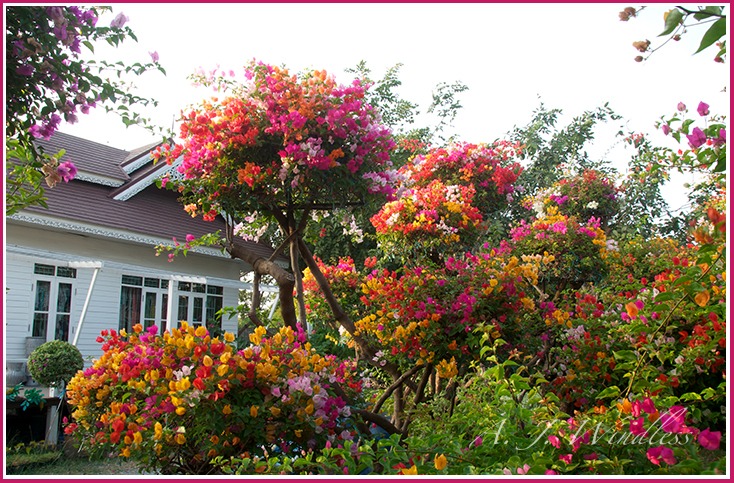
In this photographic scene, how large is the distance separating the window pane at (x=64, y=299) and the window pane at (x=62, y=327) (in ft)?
0.28

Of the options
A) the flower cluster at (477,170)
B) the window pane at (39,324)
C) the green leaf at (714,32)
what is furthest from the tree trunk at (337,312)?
the window pane at (39,324)

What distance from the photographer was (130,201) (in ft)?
30.4

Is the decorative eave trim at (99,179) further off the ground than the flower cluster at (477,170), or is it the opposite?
the decorative eave trim at (99,179)

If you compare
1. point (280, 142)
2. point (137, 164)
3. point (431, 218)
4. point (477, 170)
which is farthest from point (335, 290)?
point (137, 164)

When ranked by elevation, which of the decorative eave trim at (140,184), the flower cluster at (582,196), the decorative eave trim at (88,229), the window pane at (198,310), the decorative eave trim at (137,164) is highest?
the decorative eave trim at (137,164)

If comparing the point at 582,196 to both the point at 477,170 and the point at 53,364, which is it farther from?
the point at 53,364

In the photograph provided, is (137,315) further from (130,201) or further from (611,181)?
(611,181)

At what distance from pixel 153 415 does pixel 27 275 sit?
282 inches

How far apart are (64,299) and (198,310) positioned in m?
2.64

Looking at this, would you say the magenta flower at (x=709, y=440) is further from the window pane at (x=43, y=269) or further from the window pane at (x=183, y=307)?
the window pane at (x=183, y=307)

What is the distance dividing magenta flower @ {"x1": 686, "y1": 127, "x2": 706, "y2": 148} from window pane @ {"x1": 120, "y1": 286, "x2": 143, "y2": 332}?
29.7 feet

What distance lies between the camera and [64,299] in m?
8.00

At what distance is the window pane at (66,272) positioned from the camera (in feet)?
26.2

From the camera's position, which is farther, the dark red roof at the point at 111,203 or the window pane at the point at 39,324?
the dark red roof at the point at 111,203
